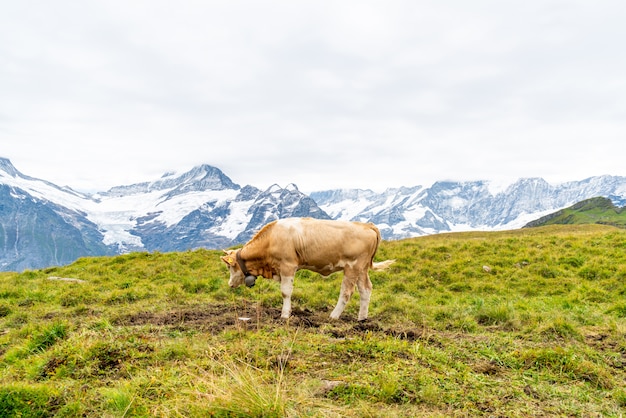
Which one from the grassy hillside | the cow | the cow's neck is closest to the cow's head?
the cow's neck

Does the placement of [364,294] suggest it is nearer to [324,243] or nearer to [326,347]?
[324,243]

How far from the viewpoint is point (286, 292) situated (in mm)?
10711

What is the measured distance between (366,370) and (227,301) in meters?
7.62

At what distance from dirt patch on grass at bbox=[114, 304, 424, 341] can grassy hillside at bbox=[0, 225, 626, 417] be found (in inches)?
2.6

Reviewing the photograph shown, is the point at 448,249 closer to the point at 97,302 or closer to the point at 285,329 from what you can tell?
the point at 285,329

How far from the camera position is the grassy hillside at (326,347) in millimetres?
5172

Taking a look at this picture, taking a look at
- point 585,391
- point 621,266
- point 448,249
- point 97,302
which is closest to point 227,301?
point 97,302

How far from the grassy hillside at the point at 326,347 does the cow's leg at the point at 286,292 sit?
1.08 feet

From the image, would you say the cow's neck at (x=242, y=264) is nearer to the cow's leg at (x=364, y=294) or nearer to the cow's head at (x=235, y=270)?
the cow's head at (x=235, y=270)

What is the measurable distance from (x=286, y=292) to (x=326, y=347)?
141 inches

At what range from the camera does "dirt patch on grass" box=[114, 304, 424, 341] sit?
28.6 ft

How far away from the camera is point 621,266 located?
15148 millimetres

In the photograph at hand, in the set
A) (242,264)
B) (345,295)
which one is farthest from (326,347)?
(242,264)

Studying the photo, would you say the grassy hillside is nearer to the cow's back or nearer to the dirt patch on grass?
the dirt patch on grass
